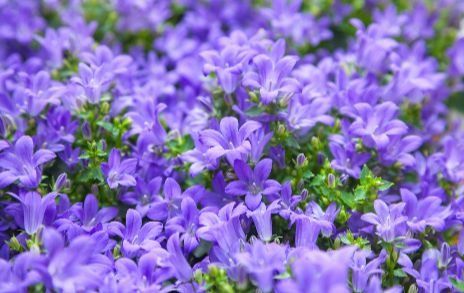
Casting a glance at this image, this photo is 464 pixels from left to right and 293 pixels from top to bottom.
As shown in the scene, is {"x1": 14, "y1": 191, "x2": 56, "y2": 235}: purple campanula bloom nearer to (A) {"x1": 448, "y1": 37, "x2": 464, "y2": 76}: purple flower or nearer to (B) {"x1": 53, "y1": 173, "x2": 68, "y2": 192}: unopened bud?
(B) {"x1": 53, "y1": 173, "x2": 68, "y2": 192}: unopened bud

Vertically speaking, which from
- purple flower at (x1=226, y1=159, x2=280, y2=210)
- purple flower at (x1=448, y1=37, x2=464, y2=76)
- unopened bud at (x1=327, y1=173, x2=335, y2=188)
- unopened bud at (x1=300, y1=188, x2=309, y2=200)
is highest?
purple flower at (x1=448, y1=37, x2=464, y2=76)

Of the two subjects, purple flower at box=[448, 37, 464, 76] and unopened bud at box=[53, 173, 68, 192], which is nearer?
unopened bud at box=[53, 173, 68, 192]

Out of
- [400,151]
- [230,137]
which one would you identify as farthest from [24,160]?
[400,151]

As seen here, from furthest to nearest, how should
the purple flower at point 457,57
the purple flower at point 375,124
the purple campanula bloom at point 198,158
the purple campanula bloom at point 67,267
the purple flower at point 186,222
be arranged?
the purple flower at point 457,57 < the purple flower at point 375,124 < the purple campanula bloom at point 198,158 < the purple flower at point 186,222 < the purple campanula bloom at point 67,267

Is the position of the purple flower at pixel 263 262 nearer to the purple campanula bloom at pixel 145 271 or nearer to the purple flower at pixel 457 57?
the purple campanula bloom at pixel 145 271

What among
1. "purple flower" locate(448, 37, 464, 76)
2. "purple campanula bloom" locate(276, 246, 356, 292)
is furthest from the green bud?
"purple flower" locate(448, 37, 464, 76)

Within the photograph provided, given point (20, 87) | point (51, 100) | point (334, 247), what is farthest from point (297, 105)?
point (20, 87)

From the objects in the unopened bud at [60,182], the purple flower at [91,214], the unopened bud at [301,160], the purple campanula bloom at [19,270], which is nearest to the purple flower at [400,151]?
the unopened bud at [301,160]

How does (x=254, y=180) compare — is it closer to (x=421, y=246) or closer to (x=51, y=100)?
(x=421, y=246)

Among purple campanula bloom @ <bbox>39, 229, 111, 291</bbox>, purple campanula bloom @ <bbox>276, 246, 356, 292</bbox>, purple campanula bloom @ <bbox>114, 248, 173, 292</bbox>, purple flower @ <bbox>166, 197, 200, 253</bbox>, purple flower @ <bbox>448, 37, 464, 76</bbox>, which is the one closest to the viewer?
purple campanula bloom @ <bbox>276, 246, 356, 292</bbox>
